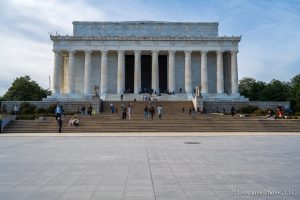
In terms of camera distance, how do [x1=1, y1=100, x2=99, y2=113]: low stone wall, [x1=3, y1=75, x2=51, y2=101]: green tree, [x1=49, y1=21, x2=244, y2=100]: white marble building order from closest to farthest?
[x1=1, y1=100, x2=99, y2=113]: low stone wall
[x1=49, y1=21, x2=244, y2=100]: white marble building
[x1=3, y1=75, x2=51, y2=101]: green tree

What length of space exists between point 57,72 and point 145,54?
18972 millimetres

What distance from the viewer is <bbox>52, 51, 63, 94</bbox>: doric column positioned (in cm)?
7300

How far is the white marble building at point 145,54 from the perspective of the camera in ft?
243

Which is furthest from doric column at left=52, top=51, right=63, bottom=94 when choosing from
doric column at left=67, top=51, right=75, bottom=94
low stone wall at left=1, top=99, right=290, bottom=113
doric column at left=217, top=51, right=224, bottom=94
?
doric column at left=217, top=51, right=224, bottom=94

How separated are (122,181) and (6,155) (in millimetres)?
8785

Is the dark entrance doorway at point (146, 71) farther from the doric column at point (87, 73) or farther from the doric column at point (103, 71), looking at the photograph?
the doric column at point (87, 73)

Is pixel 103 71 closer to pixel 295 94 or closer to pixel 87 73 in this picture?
pixel 87 73

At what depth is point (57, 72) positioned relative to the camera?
73.7 m

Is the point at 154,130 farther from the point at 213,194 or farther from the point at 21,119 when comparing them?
the point at 213,194

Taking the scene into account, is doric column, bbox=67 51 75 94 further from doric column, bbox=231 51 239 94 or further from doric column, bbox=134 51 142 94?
doric column, bbox=231 51 239 94

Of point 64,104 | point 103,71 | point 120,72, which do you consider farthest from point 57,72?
point 120,72

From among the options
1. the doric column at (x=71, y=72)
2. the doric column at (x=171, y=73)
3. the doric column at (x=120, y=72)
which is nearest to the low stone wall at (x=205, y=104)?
the doric column at (x=71, y=72)

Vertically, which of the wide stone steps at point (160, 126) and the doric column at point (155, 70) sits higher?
the doric column at point (155, 70)

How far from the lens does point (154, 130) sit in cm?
A: 4038
